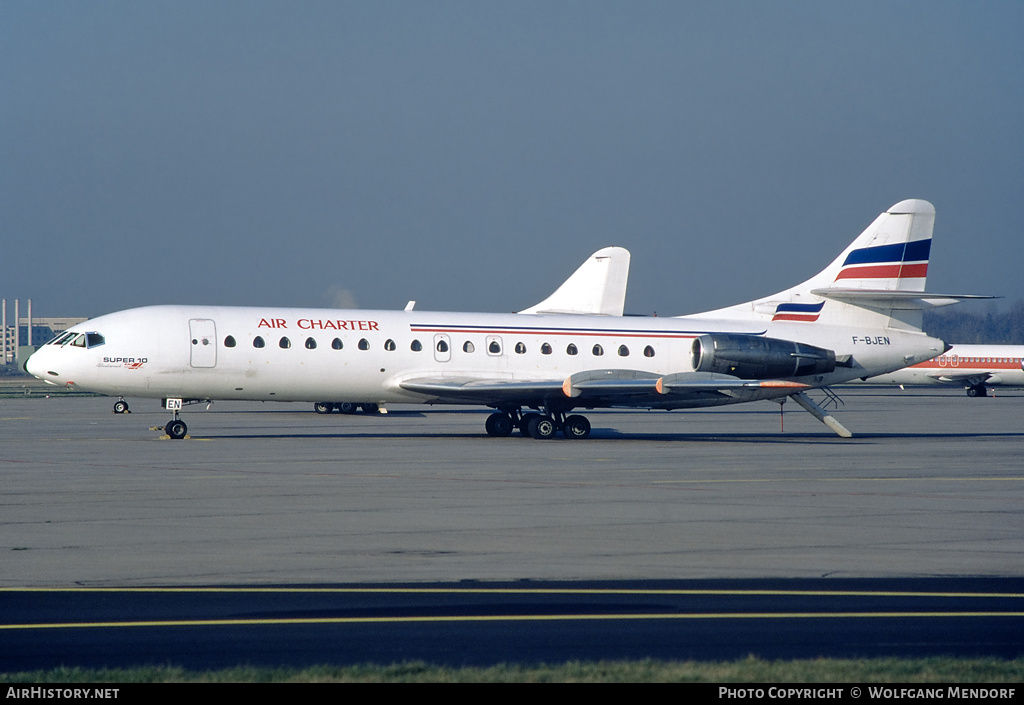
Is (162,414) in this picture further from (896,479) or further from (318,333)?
(896,479)

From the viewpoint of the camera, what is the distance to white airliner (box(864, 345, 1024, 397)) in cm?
7856

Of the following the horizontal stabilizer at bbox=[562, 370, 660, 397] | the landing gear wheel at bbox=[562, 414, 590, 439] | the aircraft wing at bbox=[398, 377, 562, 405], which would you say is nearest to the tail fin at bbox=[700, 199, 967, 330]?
the horizontal stabilizer at bbox=[562, 370, 660, 397]

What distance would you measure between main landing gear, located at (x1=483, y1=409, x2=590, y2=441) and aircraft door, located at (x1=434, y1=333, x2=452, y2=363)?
2.72 meters

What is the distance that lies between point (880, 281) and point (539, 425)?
11.6 metres

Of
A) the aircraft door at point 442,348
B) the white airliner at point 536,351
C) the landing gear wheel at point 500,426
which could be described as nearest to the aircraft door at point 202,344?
the white airliner at point 536,351

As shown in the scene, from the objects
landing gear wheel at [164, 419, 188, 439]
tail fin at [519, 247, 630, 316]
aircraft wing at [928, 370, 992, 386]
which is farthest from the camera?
aircraft wing at [928, 370, 992, 386]

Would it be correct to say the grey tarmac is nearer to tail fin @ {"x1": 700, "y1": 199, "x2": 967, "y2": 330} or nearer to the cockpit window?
the cockpit window

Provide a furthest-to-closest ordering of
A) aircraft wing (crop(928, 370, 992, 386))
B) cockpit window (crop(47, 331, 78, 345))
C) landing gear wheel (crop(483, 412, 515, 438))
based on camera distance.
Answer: aircraft wing (crop(928, 370, 992, 386)) → landing gear wheel (crop(483, 412, 515, 438)) → cockpit window (crop(47, 331, 78, 345))

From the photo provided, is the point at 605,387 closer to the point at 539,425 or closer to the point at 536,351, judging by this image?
the point at 539,425

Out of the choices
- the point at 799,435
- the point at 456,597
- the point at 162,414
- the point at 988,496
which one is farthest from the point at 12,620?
the point at 162,414

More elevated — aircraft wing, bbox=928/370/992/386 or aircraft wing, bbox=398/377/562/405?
aircraft wing, bbox=398/377/562/405

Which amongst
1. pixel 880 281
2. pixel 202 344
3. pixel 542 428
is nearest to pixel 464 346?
pixel 542 428

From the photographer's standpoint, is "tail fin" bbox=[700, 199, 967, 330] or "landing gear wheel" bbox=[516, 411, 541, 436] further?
"tail fin" bbox=[700, 199, 967, 330]
